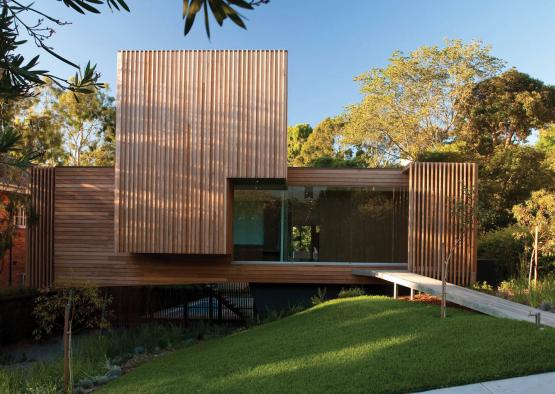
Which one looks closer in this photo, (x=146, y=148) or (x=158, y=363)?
(x=158, y=363)

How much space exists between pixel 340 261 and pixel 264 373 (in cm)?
764

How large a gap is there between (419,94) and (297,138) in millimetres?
17979

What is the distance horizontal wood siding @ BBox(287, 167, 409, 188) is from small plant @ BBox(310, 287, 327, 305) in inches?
110

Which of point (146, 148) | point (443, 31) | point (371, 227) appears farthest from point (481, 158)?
point (146, 148)

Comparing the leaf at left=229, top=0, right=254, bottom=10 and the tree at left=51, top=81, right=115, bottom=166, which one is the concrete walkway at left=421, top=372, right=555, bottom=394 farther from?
the tree at left=51, top=81, right=115, bottom=166

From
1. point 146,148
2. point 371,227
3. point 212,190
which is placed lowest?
point 371,227

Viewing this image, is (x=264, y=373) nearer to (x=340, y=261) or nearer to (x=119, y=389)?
(x=119, y=389)

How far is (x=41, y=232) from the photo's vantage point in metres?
13.0

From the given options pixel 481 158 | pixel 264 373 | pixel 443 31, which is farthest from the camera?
pixel 443 31

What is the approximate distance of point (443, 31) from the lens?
23953 mm

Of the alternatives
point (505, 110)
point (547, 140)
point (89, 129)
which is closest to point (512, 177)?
point (547, 140)

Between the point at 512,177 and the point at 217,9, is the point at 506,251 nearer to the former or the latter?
the point at 512,177

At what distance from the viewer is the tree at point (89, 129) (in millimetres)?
25547

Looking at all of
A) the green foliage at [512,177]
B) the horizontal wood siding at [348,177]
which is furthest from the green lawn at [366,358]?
the green foliage at [512,177]
